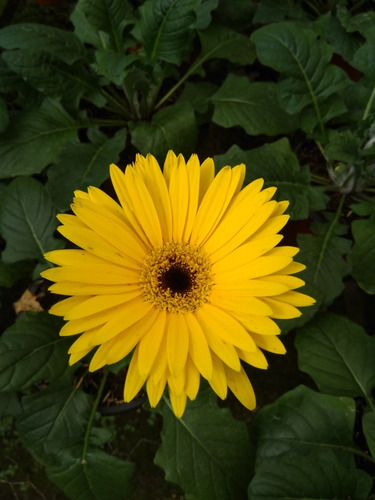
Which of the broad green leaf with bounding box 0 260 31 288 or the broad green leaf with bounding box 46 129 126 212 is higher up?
the broad green leaf with bounding box 46 129 126 212

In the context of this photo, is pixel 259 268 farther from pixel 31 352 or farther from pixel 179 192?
pixel 31 352

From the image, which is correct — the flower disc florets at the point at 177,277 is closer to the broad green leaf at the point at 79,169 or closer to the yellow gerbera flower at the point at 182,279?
the yellow gerbera flower at the point at 182,279

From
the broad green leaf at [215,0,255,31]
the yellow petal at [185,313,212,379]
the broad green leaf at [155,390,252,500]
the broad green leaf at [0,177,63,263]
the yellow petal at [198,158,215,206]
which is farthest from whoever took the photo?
the broad green leaf at [215,0,255,31]

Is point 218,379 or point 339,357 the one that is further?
point 339,357

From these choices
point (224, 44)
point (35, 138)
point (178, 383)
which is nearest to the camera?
point (178, 383)

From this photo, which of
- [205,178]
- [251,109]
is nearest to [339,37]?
[251,109]

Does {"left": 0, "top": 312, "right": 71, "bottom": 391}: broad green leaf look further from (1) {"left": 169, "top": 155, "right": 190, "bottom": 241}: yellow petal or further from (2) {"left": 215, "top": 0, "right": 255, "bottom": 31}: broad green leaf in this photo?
(2) {"left": 215, "top": 0, "right": 255, "bottom": 31}: broad green leaf


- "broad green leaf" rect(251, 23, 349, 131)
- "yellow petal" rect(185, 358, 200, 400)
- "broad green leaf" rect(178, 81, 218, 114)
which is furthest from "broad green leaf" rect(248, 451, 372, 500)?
"broad green leaf" rect(178, 81, 218, 114)

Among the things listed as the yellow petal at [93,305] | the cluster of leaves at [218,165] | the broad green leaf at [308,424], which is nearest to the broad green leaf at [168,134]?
the cluster of leaves at [218,165]
